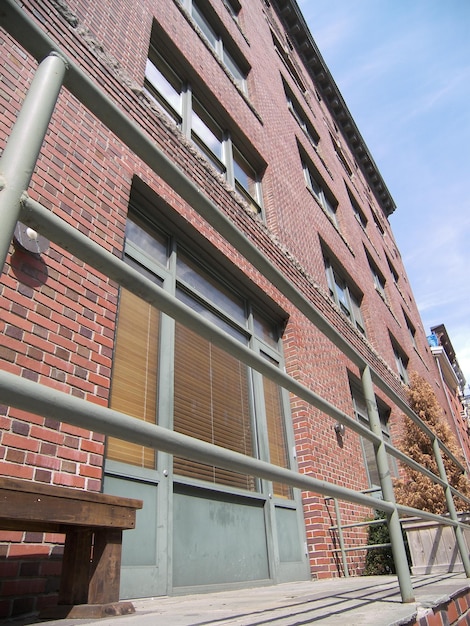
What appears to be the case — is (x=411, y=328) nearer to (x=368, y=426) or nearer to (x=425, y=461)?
(x=425, y=461)

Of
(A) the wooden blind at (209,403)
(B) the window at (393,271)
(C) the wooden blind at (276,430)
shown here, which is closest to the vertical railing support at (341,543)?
(C) the wooden blind at (276,430)

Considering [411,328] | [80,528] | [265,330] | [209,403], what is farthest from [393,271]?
[80,528]

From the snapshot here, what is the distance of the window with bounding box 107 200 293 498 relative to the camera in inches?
143

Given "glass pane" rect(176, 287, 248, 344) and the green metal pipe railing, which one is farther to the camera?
"glass pane" rect(176, 287, 248, 344)

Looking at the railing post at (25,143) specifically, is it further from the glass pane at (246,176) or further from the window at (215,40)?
the window at (215,40)

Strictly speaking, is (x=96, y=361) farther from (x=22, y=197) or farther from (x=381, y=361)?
(x=381, y=361)

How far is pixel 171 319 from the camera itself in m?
4.43

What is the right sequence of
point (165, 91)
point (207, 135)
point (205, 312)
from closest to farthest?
point (205, 312)
point (165, 91)
point (207, 135)

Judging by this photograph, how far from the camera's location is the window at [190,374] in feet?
11.9

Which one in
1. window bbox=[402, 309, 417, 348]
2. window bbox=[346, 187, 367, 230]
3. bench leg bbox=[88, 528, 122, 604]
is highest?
window bbox=[346, 187, 367, 230]

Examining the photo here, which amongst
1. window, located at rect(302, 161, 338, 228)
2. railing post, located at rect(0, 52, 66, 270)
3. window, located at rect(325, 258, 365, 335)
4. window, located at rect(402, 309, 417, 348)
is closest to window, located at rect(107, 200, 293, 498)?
railing post, located at rect(0, 52, 66, 270)

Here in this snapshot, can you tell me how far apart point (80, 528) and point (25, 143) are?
163 cm

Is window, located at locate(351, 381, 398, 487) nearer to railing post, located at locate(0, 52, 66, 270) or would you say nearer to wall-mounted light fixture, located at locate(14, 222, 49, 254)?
wall-mounted light fixture, located at locate(14, 222, 49, 254)

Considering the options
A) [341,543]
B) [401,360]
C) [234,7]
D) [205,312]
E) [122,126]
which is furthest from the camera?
[401,360]
